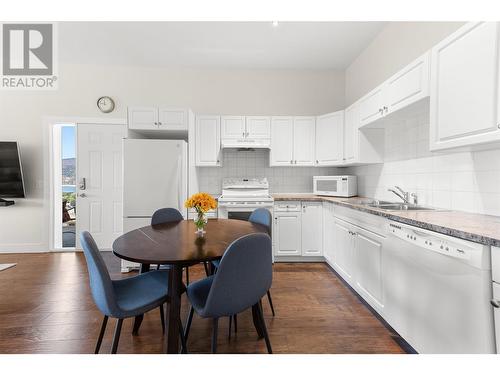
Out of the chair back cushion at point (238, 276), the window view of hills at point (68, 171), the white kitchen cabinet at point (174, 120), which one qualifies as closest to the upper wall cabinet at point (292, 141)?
the white kitchen cabinet at point (174, 120)

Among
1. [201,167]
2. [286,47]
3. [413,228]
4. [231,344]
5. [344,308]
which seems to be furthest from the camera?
[201,167]

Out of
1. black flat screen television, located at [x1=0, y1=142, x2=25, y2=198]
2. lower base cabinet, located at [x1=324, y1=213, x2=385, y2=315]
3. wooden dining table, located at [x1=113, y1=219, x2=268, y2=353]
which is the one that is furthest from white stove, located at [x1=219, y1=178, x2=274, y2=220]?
black flat screen television, located at [x1=0, y1=142, x2=25, y2=198]

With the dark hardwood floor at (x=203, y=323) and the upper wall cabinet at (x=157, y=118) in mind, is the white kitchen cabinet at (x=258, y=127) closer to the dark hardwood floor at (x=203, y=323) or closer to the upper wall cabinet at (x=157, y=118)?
the upper wall cabinet at (x=157, y=118)

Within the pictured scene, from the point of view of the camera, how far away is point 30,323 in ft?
6.53

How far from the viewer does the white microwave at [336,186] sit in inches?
131

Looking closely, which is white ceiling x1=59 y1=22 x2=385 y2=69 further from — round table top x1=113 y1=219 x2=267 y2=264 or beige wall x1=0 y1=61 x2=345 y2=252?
round table top x1=113 y1=219 x2=267 y2=264

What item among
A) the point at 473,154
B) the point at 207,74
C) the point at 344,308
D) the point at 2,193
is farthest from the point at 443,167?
the point at 2,193

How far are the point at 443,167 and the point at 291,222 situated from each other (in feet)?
6.00

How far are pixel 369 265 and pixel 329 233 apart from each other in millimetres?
1027

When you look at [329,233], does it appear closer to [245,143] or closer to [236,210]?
[236,210]

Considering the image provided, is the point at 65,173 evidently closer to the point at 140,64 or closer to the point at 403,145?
the point at 140,64

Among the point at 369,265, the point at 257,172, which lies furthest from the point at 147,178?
the point at 369,265

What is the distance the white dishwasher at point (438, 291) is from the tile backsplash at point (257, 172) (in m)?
2.31

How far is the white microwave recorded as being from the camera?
3.32 m
